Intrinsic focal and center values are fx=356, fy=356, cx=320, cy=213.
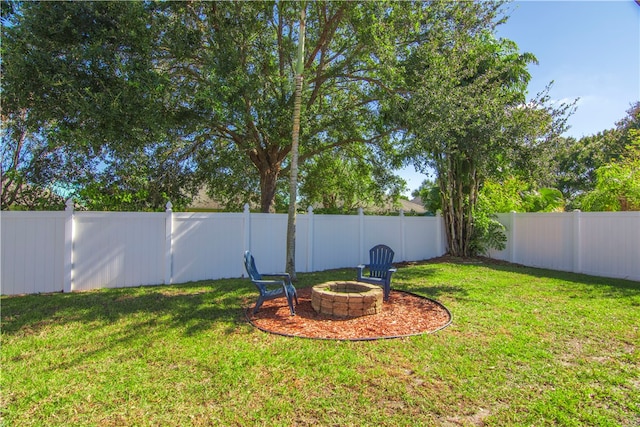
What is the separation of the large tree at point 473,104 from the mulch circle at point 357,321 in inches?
163

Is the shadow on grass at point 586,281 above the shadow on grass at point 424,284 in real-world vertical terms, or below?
above

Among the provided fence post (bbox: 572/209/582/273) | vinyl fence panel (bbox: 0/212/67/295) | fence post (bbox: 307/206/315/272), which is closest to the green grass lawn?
vinyl fence panel (bbox: 0/212/67/295)

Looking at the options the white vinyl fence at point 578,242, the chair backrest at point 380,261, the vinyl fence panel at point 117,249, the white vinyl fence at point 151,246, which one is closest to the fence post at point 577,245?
the white vinyl fence at point 578,242

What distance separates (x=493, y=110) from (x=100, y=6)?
8495 mm

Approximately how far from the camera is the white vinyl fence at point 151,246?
6367 millimetres

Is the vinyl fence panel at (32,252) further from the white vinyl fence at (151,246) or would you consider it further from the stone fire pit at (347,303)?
the stone fire pit at (347,303)

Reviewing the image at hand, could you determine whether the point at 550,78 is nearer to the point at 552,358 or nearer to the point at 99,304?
the point at 552,358

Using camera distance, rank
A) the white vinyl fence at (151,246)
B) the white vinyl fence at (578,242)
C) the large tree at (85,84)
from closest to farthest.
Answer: the large tree at (85,84) → the white vinyl fence at (151,246) → the white vinyl fence at (578,242)

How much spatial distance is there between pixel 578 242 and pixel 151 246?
407 inches

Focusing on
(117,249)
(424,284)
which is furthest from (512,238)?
(117,249)

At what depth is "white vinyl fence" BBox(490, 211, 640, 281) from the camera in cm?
827

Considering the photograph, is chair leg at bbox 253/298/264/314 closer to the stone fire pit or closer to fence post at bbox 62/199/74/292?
the stone fire pit

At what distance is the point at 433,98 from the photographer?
7.62 metres

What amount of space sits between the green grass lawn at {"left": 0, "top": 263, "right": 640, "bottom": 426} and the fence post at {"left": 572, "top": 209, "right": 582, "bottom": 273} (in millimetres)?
3904
